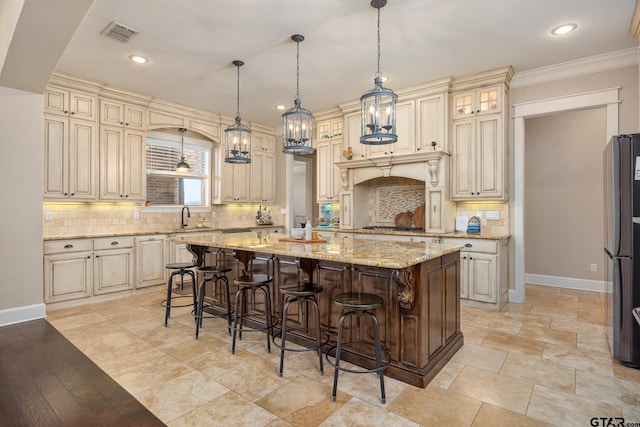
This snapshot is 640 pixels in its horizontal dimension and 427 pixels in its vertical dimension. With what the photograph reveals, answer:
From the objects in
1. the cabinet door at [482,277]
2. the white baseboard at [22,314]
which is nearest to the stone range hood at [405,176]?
the cabinet door at [482,277]

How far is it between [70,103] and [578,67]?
6.37 meters

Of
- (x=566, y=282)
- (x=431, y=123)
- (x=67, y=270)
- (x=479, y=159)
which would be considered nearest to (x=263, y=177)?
(x=431, y=123)

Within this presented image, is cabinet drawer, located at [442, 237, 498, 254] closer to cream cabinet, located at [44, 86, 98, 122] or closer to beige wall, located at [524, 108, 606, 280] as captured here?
beige wall, located at [524, 108, 606, 280]

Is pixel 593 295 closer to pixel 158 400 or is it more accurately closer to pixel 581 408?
pixel 581 408

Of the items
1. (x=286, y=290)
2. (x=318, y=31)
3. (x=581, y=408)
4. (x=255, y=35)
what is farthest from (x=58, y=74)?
(x=581, y=408)

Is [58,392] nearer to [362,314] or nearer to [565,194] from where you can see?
[362,314]

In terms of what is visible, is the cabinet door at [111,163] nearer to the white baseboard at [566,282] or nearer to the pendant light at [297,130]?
the pendant light at [297,130]

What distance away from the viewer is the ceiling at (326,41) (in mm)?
2965

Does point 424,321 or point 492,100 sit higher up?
point 492,100

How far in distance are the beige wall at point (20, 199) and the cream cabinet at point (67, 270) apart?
42cm

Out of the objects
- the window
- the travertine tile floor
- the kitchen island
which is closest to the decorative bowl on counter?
the kitchen island

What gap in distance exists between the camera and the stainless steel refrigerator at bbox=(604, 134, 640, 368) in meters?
2.54

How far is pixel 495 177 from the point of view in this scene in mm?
4332

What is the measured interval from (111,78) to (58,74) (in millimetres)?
573
